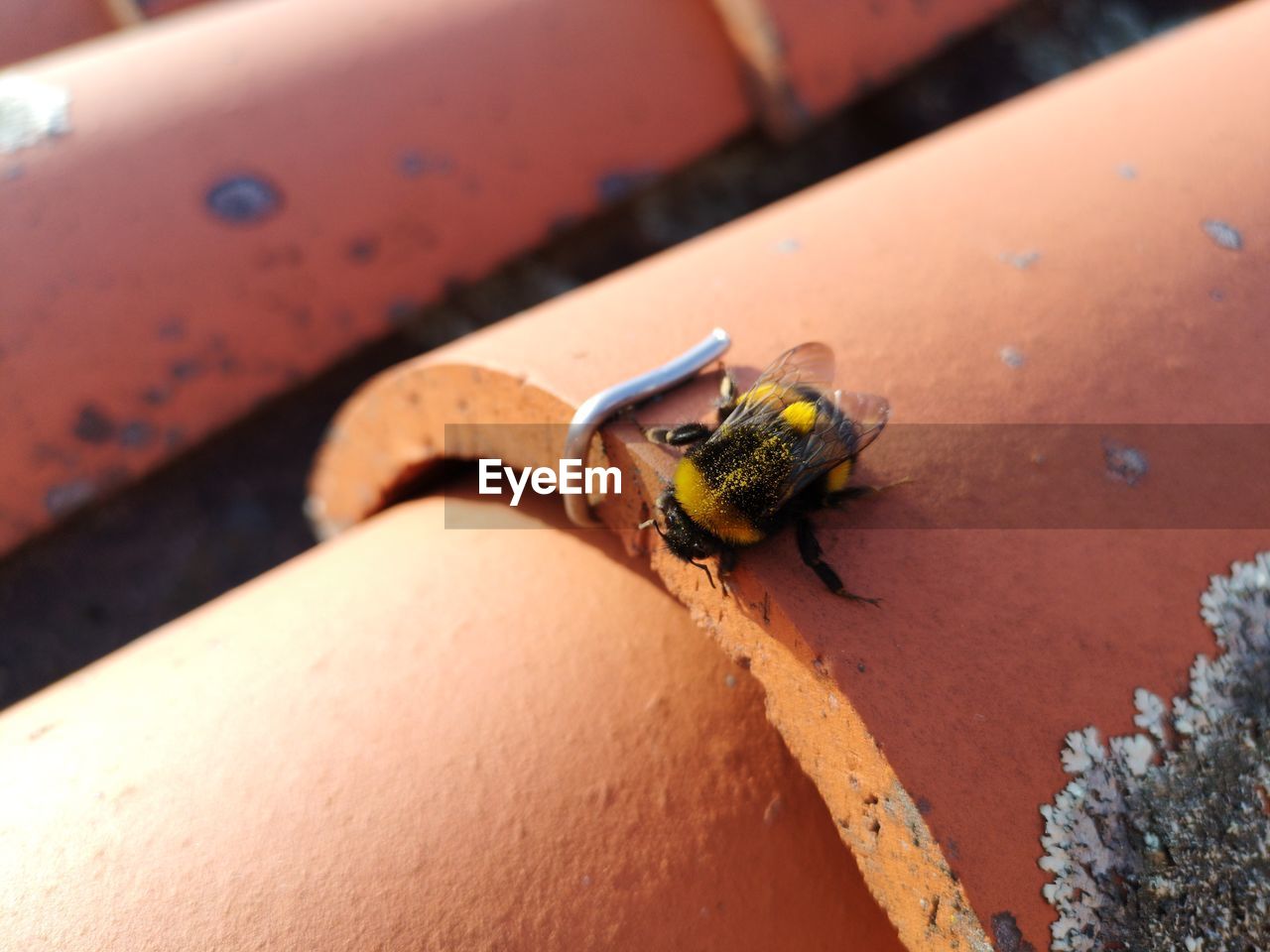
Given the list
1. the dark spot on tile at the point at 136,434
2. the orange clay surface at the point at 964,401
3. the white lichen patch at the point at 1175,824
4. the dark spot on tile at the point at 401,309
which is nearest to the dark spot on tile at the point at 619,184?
the dark spot on tile at the point at 401,309

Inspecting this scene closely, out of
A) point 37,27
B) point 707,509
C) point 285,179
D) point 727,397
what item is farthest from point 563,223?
point 37,27

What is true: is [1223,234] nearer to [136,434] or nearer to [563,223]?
[563,223]

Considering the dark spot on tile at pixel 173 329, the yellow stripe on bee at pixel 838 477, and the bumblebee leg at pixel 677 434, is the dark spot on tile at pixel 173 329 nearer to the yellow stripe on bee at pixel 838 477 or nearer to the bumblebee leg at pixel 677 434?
the bumblebee leg at pixel 677 434

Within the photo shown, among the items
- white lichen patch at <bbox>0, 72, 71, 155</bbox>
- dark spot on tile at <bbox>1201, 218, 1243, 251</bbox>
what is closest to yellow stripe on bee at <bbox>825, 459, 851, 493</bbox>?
dark spot on tile at <bbox>1201, 218, 1243, 251</bbox>

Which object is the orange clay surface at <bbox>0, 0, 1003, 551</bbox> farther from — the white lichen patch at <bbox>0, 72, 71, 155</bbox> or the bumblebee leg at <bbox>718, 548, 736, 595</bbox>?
the bumblebee leg at <bbox>718, 548, 736, 595</bbox>

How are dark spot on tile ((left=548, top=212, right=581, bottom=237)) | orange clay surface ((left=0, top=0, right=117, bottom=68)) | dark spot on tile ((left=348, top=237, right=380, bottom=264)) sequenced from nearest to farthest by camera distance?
1. dark spot on tile ((left=348, top=237, right=380, bottom=264))
2. dark spot on tile ((left=548, top=212, right=581, bottom=237))
3. orange clay surface ((left=0, top=0, right=117, bottom=68))

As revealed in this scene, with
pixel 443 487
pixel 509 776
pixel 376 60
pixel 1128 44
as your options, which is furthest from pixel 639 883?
pixel 1128 44
